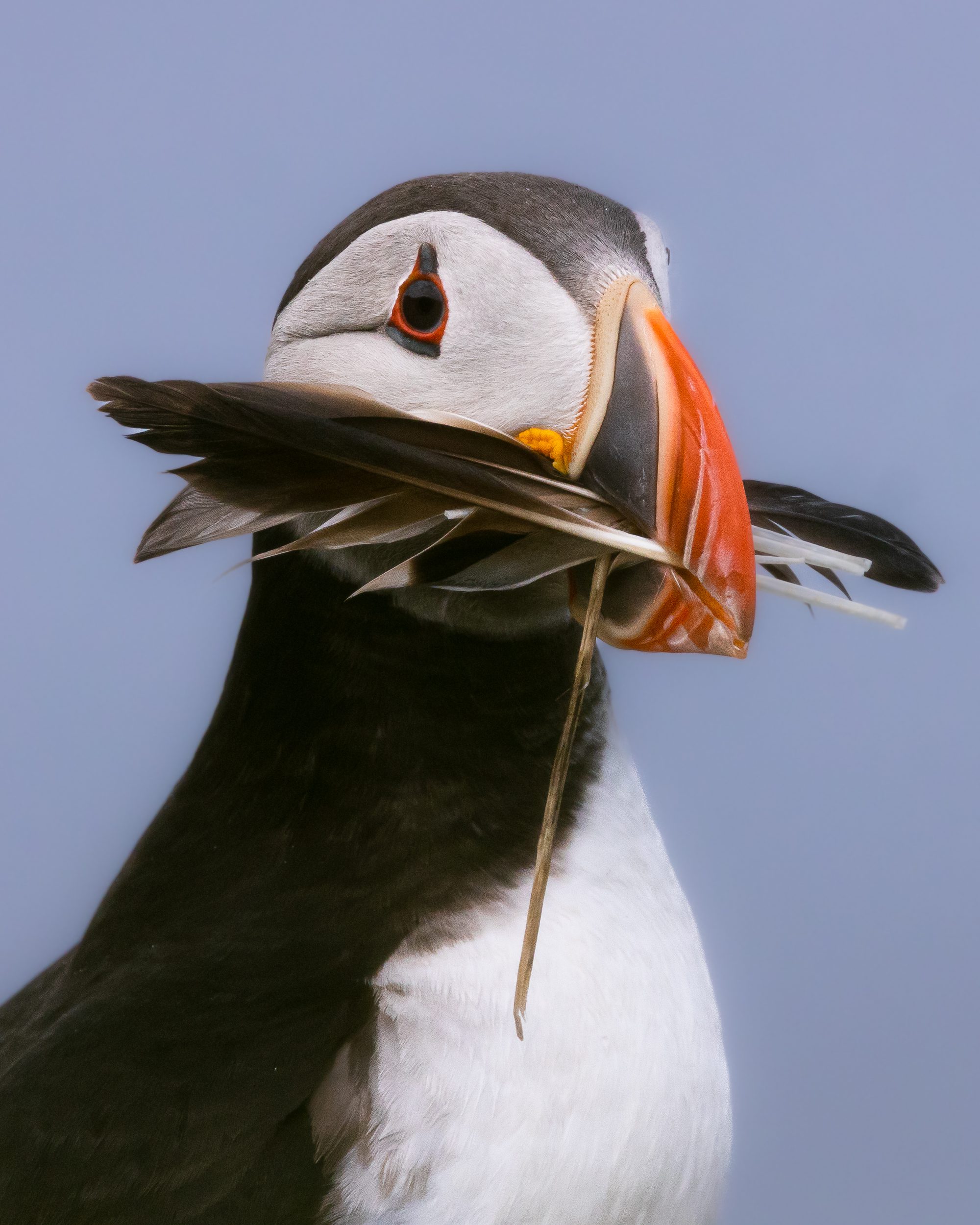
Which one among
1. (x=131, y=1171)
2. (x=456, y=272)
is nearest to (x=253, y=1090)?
(x=131, y=1171)

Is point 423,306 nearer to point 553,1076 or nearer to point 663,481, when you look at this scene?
point 663,481

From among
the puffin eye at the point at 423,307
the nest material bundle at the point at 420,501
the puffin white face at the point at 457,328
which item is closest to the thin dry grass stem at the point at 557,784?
the nest material bundle at the point at 420,501

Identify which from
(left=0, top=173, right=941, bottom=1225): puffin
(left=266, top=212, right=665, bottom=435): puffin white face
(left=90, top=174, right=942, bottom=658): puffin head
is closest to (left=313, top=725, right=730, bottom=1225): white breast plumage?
(left=0, top=173, right=941, bottom=1225): puffin

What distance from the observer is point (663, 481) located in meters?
1.03

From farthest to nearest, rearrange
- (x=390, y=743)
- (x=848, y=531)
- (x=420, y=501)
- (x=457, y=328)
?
(x=848, y=531), (x=390, y=743), (x=457, y=328), (x=420, y=501)

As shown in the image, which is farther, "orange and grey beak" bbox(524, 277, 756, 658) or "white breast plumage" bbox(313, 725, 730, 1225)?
"white breast plumage" bbox(313, 725, 730, 1225)

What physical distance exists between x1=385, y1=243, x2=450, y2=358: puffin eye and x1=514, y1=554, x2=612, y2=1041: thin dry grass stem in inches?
10.1

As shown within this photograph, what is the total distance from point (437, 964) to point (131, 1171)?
309 mm

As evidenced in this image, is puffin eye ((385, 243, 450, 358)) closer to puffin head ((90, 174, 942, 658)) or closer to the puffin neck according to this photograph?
puffin head ((90, 174, 942, 658))

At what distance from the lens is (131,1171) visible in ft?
3.71

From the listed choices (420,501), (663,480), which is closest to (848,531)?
(663,480)

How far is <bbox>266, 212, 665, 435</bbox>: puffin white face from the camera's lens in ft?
3.64

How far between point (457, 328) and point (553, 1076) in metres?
0.66

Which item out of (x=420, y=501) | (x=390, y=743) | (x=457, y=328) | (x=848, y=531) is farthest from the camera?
(x=848, y=531)
